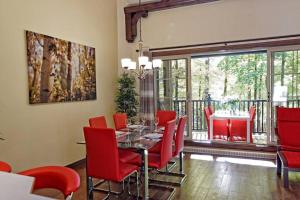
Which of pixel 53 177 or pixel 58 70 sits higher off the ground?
pixel 58 70

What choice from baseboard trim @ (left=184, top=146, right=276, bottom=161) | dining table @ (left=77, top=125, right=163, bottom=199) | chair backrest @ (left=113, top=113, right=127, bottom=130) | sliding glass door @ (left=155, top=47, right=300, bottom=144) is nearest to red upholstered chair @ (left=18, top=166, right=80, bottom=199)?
dining table @ (left=77, top=125, right=163, bottom=199)

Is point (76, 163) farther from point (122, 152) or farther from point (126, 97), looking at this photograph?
point (126, 97)

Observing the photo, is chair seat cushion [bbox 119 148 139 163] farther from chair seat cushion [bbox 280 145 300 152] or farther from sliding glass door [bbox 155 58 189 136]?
chair seat cushion [bbox 280 145 300 152]

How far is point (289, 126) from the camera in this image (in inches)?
150

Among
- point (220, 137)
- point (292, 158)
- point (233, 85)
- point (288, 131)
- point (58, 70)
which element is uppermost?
point (58, 70)

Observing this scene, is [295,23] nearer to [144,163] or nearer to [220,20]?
[220,20]

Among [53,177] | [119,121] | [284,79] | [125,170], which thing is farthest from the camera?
[284,79]

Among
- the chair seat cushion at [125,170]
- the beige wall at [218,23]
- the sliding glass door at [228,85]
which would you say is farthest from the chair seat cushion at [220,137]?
the chair seat cushion at [125,170]

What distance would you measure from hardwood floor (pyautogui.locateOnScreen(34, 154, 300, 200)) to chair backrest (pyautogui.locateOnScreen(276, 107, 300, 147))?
20.3 inches

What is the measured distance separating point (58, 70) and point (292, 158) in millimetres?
3776

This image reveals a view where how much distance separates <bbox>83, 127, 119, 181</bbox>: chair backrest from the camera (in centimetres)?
242

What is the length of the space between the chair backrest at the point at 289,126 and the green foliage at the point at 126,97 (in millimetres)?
2876

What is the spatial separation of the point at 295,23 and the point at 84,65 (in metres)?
3.92

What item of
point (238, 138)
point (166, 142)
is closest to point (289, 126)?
point (238, 138)
